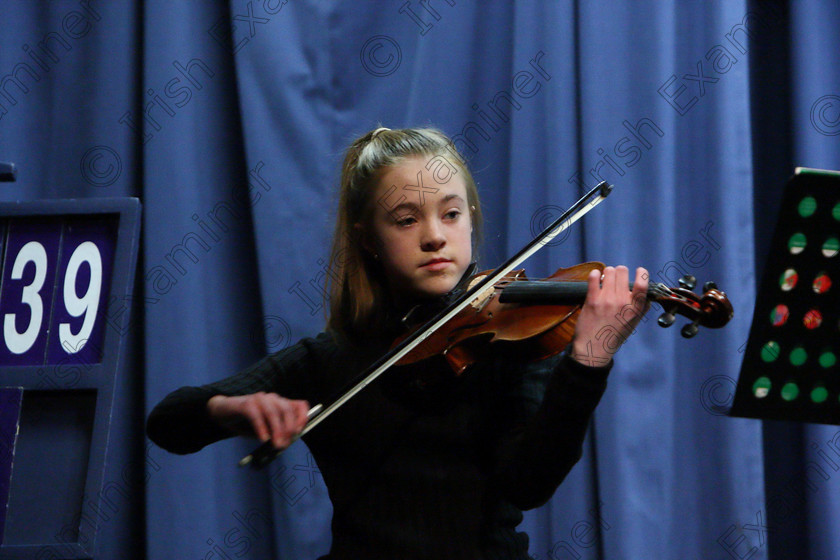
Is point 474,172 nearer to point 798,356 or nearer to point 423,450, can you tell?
point 423,450

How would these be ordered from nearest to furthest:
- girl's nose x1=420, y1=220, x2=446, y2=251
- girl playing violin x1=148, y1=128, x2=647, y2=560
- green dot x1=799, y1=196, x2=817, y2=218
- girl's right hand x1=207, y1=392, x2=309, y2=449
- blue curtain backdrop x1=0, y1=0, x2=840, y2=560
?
green dot x1=799, y1=196, x2=817, y2=218
girl's right hand x1=207, y1=392, x2=309, y2=449
girl playing violin x1=148, y1=128, x2=647, y2=560
girl's nose x1=420, y1=220, x2=446, y2=251
blue curtain backdrop x1=0, y1=0, x2=840, y2=560

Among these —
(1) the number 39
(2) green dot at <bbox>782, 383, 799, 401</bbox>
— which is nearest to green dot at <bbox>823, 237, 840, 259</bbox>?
(2) green dot at <bbox>782, 383, 799, 401</bbox>

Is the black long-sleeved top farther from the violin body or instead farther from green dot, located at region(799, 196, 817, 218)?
green dot, located at region(799, 196, 817, 218)

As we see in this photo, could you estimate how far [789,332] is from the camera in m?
0.75

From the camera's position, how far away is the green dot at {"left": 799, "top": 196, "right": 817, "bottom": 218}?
2.36 ft

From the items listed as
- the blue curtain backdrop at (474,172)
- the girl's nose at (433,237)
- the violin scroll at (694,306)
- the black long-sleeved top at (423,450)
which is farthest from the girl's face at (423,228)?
the blue curtain backdrop at (474,172)

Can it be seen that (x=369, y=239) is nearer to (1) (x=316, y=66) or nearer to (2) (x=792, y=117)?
(1) (x=316, y=66)

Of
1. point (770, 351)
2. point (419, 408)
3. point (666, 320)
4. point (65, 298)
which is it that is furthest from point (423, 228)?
point (65, 298)

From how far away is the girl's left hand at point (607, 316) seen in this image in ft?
2.95

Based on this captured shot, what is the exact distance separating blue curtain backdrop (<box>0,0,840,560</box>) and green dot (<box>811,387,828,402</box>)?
0.66 m

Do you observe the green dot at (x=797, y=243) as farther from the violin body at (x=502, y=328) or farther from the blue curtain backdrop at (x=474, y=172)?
the blue curtain backdrop at (x=474, y=172)

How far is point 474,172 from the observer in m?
1.58

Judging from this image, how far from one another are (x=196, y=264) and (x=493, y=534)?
820 millimetres

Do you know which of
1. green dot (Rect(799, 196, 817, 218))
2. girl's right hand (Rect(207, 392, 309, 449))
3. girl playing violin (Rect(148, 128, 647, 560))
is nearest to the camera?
green dot (Rect(799, 196, 817, 218))
